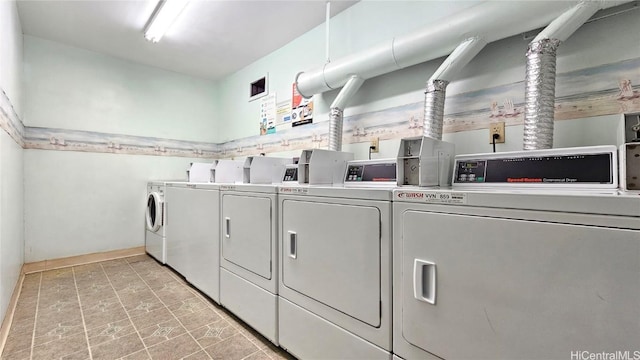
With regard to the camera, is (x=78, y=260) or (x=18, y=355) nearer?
(x=18, y=355)

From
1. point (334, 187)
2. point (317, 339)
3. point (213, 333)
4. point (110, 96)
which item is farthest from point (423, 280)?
point (110, 96)

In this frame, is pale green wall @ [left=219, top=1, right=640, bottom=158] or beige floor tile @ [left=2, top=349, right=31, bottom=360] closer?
pale green wall @ [left=219, top=1, right=640, bottom=158]

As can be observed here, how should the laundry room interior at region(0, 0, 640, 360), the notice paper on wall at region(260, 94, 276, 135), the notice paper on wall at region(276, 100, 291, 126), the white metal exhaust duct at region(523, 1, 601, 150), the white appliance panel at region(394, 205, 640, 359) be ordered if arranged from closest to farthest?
1. the white appliance panel at region(394, 205, 640, 359)
2. the laundry room interior at region(0, 0, 640, 360)
3. the white metal exhaust duct at region(523, 1, 601, 150)
4. the notice paper on wall at region(276, 100, 291, 126)
5. the notice paper on wall at region(260, 94, 276, 135)

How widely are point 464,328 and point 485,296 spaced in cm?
15

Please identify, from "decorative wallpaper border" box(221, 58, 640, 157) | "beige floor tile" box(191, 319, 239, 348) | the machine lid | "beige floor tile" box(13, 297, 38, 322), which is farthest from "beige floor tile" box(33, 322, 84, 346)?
"decorative wallpaper border" box(221, 58, 640, 157)

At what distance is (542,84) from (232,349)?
2.39m

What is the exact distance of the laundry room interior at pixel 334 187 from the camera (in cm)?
94

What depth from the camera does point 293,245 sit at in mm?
1688

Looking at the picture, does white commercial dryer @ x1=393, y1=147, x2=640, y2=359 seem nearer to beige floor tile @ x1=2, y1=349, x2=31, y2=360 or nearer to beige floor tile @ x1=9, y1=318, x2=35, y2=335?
beige floor tile @ x1=2, y1=349, x2=31, y2=360

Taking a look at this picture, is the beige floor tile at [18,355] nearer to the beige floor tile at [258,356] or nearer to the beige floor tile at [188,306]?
the beige floor tile at [188,306]

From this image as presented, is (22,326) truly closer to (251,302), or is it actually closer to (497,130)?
(251,302)

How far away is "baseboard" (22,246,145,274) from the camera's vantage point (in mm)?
3240

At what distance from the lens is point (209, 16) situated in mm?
2793

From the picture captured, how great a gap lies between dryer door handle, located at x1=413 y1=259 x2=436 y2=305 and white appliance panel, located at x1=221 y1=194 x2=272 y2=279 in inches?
39.9
